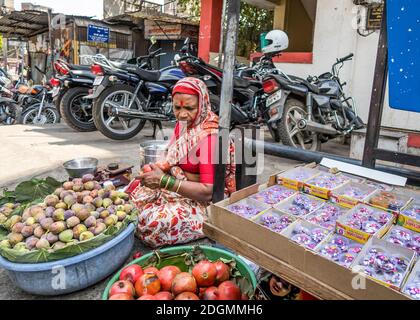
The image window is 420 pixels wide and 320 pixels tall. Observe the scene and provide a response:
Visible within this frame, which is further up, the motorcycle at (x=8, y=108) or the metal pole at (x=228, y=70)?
the metal pole at (x=228, y=70)

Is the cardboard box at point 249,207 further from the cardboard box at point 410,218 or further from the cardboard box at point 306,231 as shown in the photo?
the cardboard box at point 410,218

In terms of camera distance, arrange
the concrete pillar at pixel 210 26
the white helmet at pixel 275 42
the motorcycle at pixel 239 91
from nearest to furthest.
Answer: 1. the motorcycle at pixel 239 91
2. the white helmet at pixel 275 42
3. the concrete pillar at pixel 210 26

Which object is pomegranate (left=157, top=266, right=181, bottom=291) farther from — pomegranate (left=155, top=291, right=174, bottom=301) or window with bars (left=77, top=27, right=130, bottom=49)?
window with bars (left=77, top=27, right=130, bottom=49)

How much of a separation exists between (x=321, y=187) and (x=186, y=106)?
2.97ft

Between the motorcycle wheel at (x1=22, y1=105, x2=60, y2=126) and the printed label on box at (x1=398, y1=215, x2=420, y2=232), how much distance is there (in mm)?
7091

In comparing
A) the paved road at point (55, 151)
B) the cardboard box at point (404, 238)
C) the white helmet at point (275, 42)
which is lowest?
the paved road at point (55, 151)

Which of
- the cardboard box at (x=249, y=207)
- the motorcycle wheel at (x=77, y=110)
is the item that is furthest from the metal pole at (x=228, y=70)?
the motorcycle wheel at (x=77, y=110)

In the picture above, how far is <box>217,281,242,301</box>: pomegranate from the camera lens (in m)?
1.29

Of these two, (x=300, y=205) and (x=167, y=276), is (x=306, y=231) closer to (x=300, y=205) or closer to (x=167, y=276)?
(x=300, y=205)

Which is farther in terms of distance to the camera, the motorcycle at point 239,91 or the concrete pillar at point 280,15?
the concrete pillar at point 280,15

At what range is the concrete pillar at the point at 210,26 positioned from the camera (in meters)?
7.04

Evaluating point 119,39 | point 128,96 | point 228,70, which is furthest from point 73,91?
point 119,39

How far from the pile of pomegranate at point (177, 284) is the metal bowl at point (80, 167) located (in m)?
1.61
